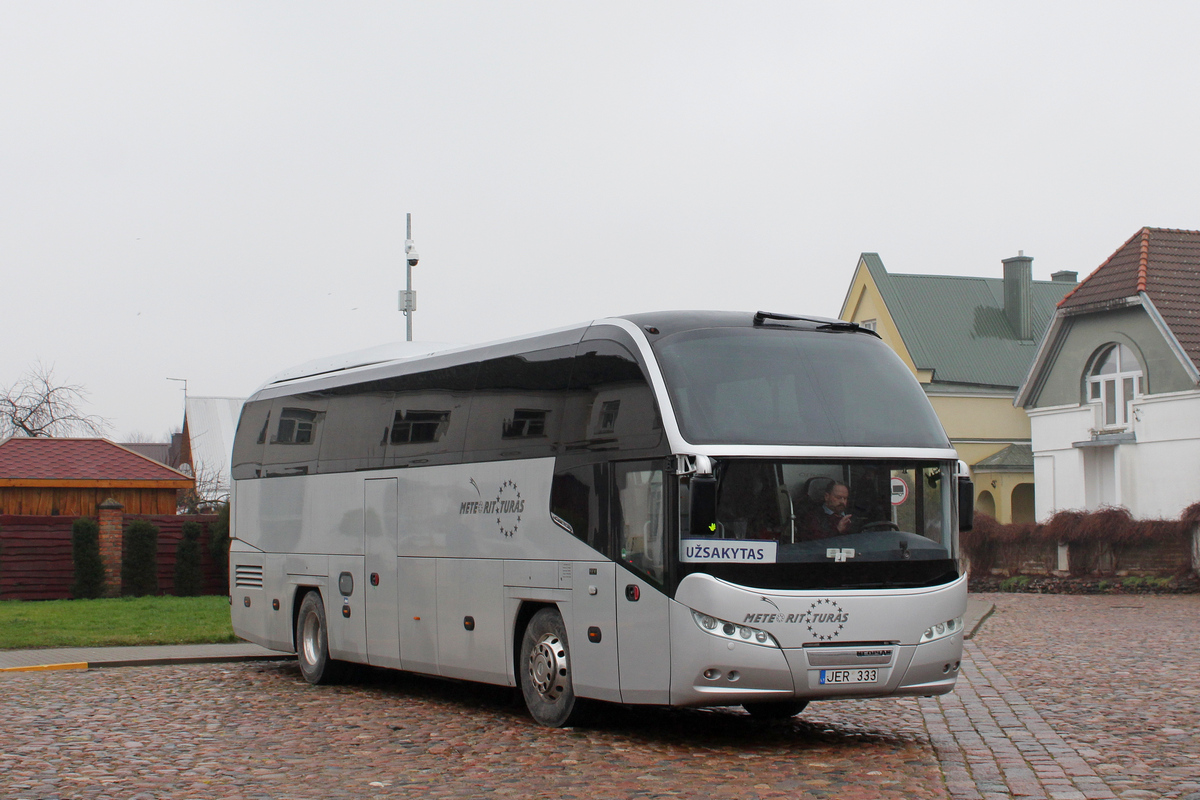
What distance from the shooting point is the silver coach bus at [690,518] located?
1036cm

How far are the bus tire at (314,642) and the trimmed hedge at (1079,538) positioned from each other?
23940 millimetres

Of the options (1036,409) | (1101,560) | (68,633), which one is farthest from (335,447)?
(1036,409)

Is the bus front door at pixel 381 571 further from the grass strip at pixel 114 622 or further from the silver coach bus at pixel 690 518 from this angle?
the grass strip at pixel 114 622

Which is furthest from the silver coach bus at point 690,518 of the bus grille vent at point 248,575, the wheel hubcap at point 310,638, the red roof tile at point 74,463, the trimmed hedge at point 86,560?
the red roof tile at point 74,463

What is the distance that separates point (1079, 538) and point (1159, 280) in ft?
25.0

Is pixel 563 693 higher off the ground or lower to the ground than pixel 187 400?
lower

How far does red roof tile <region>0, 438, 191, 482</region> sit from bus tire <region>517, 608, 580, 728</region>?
26342mm

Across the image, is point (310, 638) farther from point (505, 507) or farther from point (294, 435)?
point (505, 507)

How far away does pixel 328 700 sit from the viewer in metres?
14.6

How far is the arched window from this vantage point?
39906mm

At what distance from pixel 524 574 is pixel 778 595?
2.73 m

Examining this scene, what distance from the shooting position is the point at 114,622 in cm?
2505

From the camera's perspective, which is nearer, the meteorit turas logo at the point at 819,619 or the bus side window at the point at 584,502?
the meteorit turas logo at the point at 819,619

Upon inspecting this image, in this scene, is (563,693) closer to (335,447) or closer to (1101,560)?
(335,447)
